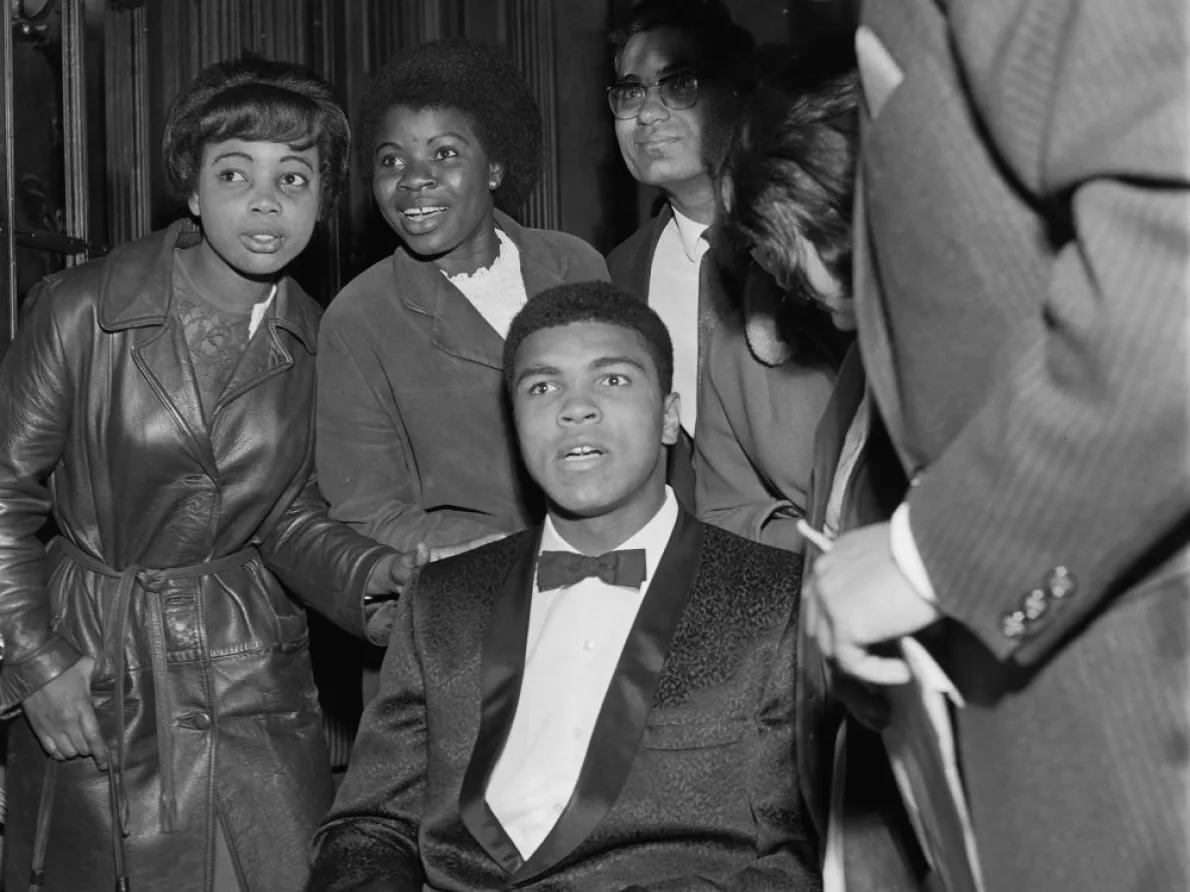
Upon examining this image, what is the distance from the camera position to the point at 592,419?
104 inches

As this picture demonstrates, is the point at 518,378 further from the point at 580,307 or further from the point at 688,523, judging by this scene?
the point at 688,523

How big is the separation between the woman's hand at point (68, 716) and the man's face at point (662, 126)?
1652mm

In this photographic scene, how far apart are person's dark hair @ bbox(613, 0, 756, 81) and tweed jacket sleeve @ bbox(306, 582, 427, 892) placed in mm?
1612

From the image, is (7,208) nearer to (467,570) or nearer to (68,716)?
(68,716)

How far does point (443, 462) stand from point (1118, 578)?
2179 mm

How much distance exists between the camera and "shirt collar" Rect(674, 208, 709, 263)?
11.4 feet

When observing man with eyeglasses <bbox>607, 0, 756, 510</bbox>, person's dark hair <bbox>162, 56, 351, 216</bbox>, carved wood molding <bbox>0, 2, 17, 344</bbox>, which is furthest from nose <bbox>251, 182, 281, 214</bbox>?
man with eyeglasses <bbox>607, 0, 756, 510</bbox>

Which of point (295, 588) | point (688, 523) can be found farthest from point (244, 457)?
point (688, 523)

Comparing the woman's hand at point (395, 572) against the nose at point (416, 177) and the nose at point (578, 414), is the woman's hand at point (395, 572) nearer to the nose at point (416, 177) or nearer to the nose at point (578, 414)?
the nose at point (578, 414)

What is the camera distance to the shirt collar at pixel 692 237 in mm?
3480

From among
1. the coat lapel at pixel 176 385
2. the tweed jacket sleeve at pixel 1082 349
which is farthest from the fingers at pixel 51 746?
the tweed jacket sleeve at pixel 1082 349

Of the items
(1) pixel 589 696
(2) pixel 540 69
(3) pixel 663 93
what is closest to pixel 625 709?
(1) pixel 589 696

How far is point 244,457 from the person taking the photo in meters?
3.16

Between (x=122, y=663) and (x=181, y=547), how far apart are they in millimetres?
259
